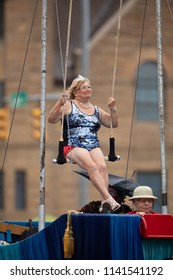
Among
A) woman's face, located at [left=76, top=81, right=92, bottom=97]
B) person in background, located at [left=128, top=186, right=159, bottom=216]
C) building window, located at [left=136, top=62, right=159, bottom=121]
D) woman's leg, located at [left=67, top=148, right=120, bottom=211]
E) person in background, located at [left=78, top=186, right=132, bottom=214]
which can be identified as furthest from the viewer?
building window, located at [left=136, top=62, right=159, bottom=121]

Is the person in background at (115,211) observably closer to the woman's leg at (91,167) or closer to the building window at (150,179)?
the woman's leg at (91,167)

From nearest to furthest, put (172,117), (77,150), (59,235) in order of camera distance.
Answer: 1. (59,235)
2. (77,150)
3. (172,117)

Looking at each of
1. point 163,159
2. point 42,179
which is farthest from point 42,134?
point 163,159

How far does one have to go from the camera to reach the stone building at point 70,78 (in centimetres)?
4259

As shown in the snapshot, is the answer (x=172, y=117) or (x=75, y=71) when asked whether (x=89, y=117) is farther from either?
(x=172, y=117)

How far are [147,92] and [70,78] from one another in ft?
12.1

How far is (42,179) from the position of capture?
11336 mm

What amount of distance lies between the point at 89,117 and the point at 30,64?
31862mm

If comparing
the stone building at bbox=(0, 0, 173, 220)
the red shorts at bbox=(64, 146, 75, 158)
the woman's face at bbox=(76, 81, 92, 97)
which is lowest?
the red shorts at bbox=(64, 146, 75, 158)

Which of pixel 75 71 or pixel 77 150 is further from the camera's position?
pixel 75 71

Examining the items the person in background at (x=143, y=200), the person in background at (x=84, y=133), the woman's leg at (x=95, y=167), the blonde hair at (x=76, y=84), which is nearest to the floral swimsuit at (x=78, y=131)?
the person in background at (x=84, y=133)

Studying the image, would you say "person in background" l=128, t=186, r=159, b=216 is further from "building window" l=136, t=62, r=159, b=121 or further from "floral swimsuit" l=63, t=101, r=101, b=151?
"building window" l=136, t=62, r=159, b=121

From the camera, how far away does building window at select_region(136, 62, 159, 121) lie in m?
44.2

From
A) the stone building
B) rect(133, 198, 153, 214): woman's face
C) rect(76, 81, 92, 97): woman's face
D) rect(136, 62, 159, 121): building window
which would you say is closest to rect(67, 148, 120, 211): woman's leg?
rect(133, 198, 153, 214): woman's face
